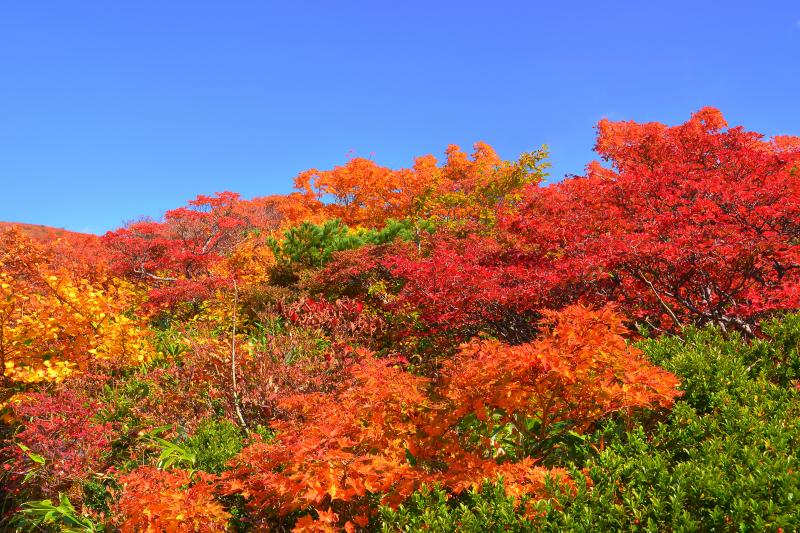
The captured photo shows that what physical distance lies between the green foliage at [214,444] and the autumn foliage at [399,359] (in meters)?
0.03

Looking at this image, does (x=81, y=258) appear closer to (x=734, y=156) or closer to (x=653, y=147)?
(x=653, y=147)

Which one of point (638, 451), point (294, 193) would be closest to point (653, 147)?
point (638, 451)

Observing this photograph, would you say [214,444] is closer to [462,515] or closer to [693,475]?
[462,515]

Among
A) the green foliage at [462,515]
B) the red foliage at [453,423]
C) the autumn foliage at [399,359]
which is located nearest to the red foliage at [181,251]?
the autumn foliage at [399,359]

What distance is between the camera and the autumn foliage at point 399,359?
11.1 ft

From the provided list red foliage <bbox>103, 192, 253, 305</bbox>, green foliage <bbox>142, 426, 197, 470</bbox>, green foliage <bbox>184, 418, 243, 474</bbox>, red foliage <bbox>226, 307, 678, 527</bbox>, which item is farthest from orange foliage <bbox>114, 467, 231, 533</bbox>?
red foliage <bbox>103, 192, 253, 305</bbox>

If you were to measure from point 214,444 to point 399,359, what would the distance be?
2.19 metres

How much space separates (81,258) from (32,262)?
5.80 meters

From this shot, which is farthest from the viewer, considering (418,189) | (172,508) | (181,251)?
(418,189)

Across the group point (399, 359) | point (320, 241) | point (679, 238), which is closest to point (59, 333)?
point (399, 359)

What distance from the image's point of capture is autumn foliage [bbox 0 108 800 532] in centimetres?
340

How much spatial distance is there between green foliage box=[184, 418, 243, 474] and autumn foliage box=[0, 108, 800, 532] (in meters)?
0.03

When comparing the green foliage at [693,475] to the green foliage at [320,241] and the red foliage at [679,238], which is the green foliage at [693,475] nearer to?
the red foliage at [679,238]

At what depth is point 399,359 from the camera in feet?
19.6
